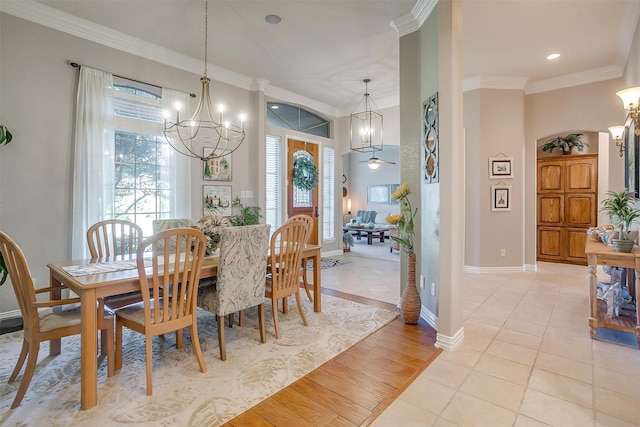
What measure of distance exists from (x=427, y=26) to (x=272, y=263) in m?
2.70

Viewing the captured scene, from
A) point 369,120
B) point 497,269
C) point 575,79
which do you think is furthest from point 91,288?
point 575,79

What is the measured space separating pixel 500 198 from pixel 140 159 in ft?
18.0

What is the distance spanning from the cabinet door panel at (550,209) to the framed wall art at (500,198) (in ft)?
5.00

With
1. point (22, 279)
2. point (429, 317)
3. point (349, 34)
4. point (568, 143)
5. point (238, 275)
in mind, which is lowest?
point (429, 317)

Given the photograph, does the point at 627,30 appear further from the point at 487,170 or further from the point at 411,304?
the point at 411,304

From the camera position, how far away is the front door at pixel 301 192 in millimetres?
6152

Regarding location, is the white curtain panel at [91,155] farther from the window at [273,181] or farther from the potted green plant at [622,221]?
the potted green plant at [622,221]

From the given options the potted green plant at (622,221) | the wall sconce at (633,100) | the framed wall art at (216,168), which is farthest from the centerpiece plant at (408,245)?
the framed wall art at (216,168)

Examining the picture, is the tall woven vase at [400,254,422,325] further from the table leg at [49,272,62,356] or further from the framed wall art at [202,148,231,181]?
the framed wall art at [202,148,231,181]

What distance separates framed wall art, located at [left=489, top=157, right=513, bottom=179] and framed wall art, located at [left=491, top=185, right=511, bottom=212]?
0.18 meters

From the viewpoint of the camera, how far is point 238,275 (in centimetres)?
248

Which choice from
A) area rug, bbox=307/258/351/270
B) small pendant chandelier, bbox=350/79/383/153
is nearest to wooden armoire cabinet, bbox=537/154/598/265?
small pendant chandelier, bbox=350/79/383/153

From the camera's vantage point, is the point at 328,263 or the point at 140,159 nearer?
the point at 140,159

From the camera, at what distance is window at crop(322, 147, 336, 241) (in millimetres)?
6859
